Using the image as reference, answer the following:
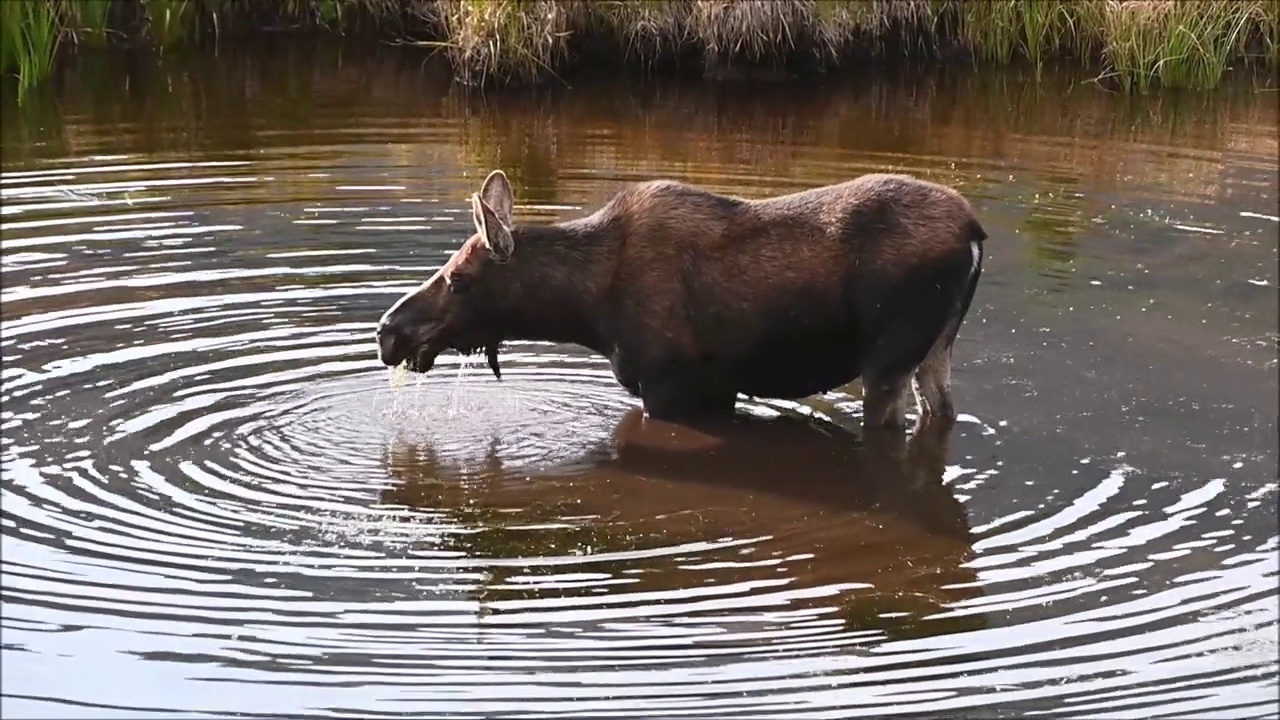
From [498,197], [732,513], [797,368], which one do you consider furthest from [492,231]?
[732,513]

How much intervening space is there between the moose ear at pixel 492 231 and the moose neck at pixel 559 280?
8cm

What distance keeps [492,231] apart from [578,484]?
135 centimetres

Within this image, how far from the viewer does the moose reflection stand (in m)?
7.48

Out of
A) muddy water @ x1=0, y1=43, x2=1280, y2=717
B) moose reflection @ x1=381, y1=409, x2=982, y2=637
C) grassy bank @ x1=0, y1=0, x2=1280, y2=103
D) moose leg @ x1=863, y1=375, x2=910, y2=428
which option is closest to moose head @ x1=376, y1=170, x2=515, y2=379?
muddy water @ x1=0, y1=43, x2=1280, y2=717

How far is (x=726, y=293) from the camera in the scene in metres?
9.14

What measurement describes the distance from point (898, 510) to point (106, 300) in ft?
16.4

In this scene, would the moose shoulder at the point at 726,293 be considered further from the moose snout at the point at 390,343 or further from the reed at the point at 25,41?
the reed at the point at 25,41

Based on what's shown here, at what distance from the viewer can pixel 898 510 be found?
8461mm

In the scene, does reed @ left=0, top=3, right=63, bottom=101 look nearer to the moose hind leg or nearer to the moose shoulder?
the moose shoulder

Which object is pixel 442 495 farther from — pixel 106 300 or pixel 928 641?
pixel 106 300

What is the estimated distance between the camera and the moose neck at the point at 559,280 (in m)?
9.26

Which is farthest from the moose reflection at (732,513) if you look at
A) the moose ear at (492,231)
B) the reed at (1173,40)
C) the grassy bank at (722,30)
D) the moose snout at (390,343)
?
the reed at (1173,40)

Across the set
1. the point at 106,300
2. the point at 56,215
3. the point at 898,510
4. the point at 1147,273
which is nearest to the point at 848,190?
the point at 898,510

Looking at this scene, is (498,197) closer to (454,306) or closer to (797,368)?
(454,306)
